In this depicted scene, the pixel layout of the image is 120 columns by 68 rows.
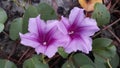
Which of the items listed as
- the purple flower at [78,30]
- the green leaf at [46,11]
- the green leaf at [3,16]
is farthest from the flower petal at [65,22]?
the green leaf at [3,16]

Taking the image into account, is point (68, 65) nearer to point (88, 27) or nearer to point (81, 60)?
point (81, 60)

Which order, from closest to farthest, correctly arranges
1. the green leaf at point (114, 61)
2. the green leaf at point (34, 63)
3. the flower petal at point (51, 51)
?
the flower petal at point (51, 51)
the green leaf at point (34, 63)
the green leaf at point (114, 61)

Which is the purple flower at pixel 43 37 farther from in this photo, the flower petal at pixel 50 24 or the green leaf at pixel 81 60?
the green leaf at pixel 81 60

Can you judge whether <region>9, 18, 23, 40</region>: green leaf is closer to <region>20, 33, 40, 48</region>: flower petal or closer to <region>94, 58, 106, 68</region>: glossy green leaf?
<region>20, 33, 40, 48</region>: flower petal

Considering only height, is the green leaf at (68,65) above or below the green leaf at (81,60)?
below

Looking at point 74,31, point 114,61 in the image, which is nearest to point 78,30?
point 74,31

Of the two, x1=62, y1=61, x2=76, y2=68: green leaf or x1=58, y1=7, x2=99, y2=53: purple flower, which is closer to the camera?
x1=58, y1=7, x2=99, y2=53: purple flower

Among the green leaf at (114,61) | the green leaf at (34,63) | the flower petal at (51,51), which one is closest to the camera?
the flower petal at (51,51)

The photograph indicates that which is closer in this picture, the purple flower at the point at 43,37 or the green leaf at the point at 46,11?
the purple flower at the point at 43,37

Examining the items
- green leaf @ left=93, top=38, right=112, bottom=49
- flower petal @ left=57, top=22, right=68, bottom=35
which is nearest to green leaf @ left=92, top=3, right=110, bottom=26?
green leaf @ left=93, top=38, right=112, bottom=49
